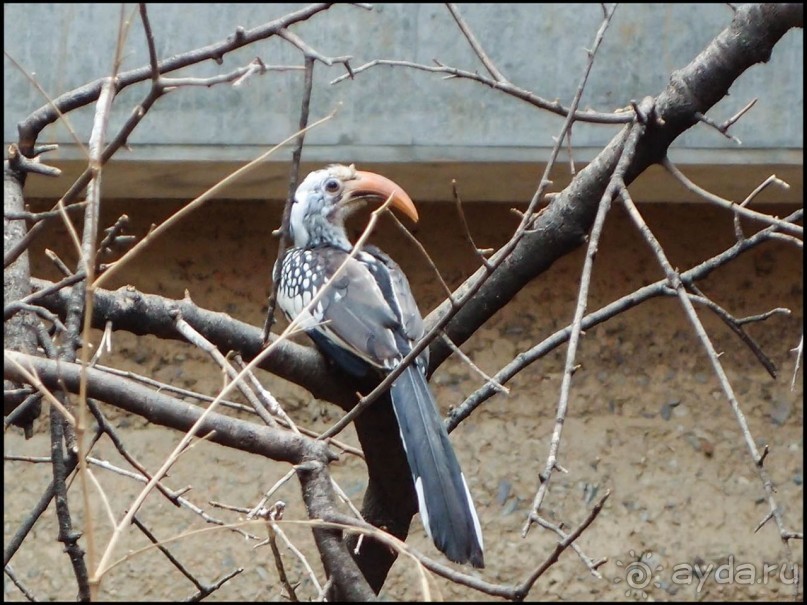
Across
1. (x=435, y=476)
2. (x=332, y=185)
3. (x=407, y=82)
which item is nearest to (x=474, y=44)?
(x=435, y=476)

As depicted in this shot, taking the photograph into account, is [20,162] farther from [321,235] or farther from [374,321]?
[321,235]

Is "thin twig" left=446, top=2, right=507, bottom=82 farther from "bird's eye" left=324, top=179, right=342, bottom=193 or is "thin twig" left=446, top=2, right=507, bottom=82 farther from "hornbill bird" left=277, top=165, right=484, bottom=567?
"bird's eye" left=324, top=179, right=342, bottom=193

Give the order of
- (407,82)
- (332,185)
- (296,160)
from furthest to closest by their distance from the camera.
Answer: (407,82) → (332,185) → (296,160)

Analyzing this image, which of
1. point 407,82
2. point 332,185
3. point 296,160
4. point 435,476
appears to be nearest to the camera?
point 296,160

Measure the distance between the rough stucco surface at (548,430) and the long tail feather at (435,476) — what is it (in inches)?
80.9

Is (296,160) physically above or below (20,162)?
below

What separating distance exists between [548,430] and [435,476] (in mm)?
2333

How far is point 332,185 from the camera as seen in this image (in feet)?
7.64

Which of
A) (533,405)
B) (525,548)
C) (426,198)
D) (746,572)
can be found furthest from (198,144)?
(746,572)

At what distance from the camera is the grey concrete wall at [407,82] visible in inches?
123

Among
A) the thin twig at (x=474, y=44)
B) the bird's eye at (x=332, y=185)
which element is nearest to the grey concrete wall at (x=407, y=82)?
the bird's eye at (x=332, y=185)

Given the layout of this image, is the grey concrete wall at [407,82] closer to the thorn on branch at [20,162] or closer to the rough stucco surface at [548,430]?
the rough stucco surface at [548,430]

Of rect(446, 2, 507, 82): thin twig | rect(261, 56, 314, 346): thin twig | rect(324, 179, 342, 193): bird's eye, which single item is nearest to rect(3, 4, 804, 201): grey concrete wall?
rect(324, 179, 342, 193): bird's eye

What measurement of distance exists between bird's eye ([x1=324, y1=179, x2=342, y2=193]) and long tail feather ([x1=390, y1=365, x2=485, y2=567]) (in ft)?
2.47
